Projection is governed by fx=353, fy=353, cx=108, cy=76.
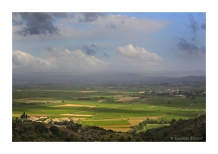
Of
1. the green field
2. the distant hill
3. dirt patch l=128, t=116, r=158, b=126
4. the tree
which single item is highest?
the distant hill

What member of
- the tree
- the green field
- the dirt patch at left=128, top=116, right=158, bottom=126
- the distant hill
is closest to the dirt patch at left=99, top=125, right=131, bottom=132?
the green field

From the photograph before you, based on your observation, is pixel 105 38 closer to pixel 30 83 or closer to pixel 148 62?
pixel 148 62

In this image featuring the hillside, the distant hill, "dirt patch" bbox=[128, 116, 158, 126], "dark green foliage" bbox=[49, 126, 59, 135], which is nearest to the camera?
the hillside

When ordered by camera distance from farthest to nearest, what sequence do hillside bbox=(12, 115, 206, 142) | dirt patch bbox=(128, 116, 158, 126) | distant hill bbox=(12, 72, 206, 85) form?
distant hill bbox=(12, 72, 206, 85)
dirt patch bbox=(128, 116, 158, 126)
hillside bbox=(12, 115, 206, 142)

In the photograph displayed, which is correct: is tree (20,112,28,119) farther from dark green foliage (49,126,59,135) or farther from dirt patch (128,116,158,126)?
dirt patch (128,116,158,126)

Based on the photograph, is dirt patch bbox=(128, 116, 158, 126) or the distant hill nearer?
dirt patch bbox=(128, 116, 158, 126)

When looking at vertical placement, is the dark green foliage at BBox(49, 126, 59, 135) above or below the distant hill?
below
